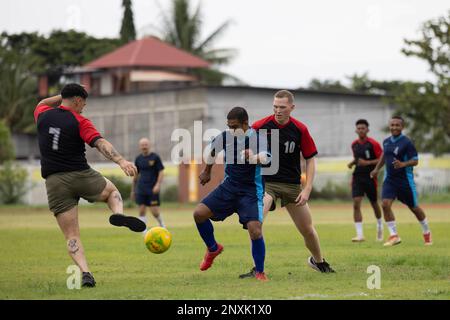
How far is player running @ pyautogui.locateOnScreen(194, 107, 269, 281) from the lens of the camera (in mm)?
13047

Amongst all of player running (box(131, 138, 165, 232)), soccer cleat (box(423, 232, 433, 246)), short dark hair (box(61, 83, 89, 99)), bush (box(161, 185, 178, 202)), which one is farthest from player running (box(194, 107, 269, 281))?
bush (box(161, 185, 178, 202))

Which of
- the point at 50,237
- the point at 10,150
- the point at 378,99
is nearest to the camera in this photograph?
the point at 50,237

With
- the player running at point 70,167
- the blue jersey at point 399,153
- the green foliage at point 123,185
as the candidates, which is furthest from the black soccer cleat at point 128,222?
the green foliage at point 123,185

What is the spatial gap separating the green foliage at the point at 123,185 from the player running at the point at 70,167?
33650 millimetres

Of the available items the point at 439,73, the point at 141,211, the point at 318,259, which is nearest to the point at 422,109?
the point at 439,73

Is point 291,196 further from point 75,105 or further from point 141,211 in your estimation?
point 141,211

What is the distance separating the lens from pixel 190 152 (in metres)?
51.3

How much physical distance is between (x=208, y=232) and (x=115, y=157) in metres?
2.17

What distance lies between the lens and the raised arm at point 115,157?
1186cm

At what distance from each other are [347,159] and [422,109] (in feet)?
19.2

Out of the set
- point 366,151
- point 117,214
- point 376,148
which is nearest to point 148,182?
point 366,151

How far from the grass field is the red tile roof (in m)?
46.8

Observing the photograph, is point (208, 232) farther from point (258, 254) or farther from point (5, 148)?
point (5, 148)

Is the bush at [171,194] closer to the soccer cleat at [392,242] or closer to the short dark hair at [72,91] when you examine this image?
the soccer cleat at [392,242]
